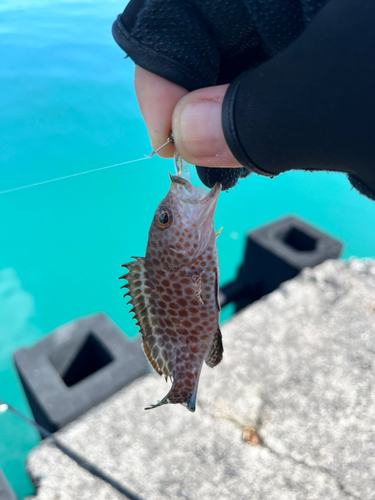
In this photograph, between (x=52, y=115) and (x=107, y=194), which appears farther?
(x=52, y=115)

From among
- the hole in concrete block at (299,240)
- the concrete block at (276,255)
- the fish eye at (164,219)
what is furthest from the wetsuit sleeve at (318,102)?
the hole in concrete block at (299,240)

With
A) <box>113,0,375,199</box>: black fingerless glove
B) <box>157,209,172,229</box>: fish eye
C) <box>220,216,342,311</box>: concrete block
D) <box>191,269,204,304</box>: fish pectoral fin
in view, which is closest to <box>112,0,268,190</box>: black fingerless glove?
<box>113,0,375,199</box>: black fingerless glove

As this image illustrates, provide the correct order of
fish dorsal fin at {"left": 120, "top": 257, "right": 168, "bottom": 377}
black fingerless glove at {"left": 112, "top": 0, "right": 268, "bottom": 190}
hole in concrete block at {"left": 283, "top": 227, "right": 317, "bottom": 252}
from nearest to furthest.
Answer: black fingerless glove at {"left": 112, "top": 0, "right": 268, "bottom": 190} < fish dorsal fin at {"left": 120, "top": 257, "right": 168, "bottom": 377} < hole in concrete block at {"left": 283, "top": 227, "right": 317, "bottom": 252}

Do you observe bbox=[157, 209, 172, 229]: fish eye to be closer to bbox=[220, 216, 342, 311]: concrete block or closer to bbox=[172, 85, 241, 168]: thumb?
bbox=[172, 85, 241, 168]: thumb

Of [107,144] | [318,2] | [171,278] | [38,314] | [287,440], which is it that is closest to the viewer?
[318,2]

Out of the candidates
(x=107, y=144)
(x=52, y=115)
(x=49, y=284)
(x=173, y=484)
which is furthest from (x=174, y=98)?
(x=52, y=115)

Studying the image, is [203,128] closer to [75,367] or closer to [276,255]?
[75,367]

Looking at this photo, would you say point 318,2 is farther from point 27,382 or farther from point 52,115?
point 52,115
